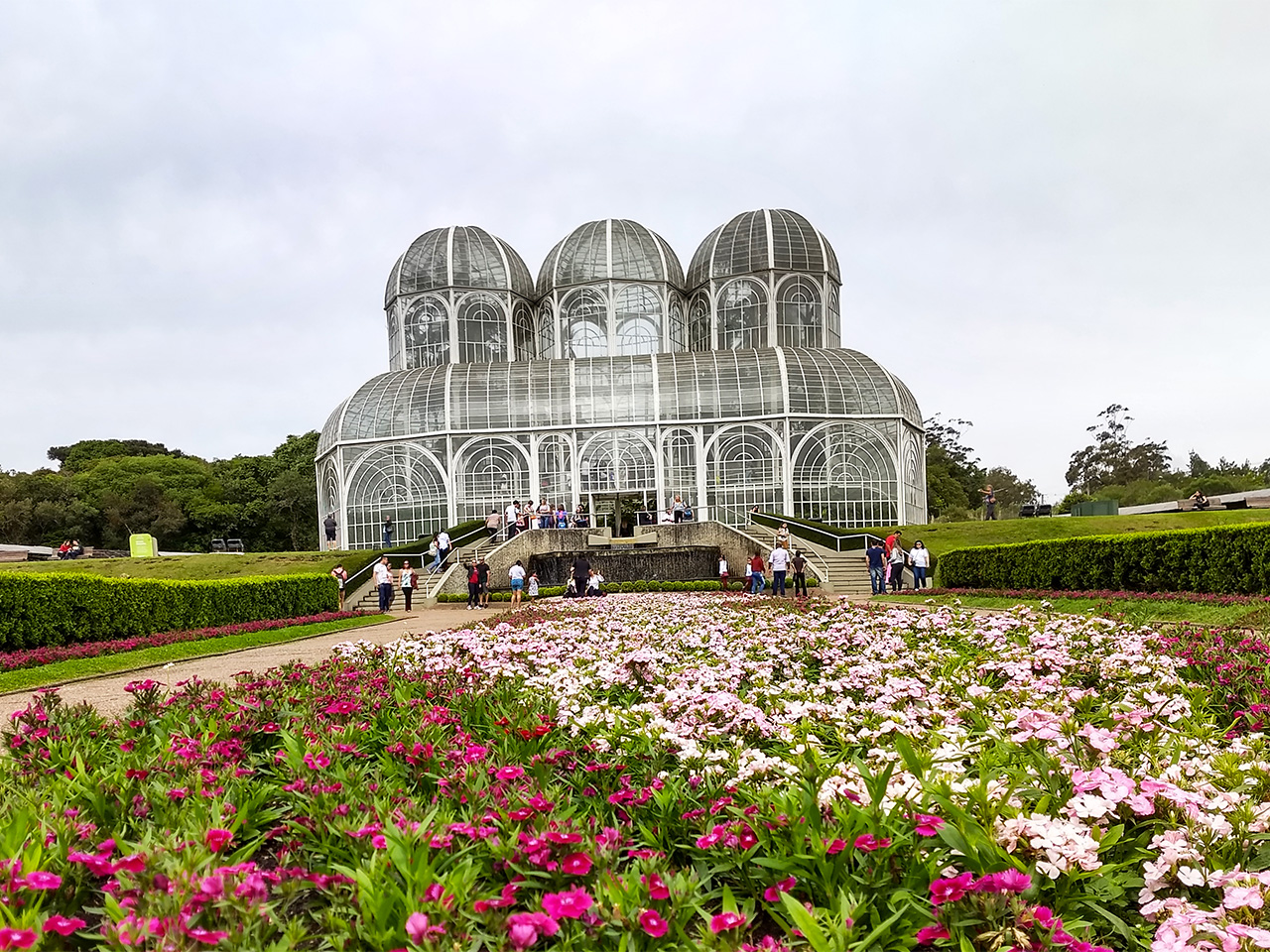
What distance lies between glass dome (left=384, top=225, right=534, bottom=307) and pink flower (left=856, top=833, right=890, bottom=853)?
43342 mm

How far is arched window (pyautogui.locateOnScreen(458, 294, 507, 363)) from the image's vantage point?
44.1m

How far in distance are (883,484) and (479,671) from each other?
31761 millimetres

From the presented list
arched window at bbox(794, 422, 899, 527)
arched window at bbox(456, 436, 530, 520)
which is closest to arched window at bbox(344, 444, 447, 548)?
arched window at bbox(456, 436, 530, 520)

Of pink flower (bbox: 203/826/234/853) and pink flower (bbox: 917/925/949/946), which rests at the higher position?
pink flower (bbox: 203/826/234/853)

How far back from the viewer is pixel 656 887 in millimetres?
2309

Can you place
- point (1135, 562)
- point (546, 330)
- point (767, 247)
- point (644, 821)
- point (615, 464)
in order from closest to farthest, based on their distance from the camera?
point (644, 821), point (1135, 562), point (615, 464), point (767, 247), point (546, 330)

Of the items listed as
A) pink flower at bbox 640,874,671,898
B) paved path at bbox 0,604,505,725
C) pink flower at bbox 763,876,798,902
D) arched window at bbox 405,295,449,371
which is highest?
arched window at bbox 405,295,449,371

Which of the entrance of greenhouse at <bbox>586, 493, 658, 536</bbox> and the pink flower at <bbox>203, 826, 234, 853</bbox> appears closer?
the pink flower at <bbox>203, 826, 234, 853</bbox>

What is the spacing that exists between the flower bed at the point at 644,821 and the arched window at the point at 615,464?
3157 centimetres

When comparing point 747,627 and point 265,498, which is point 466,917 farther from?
point 265,498

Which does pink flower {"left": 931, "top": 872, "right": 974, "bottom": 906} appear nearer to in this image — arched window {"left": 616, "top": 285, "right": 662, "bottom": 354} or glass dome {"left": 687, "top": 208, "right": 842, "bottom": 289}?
arched window {"left": 616, "top": 285, "right": 662, "bottom": 354}

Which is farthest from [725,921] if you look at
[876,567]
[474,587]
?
[876,567]

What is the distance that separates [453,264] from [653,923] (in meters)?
44.0

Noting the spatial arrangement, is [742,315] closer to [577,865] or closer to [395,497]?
[395,497]
